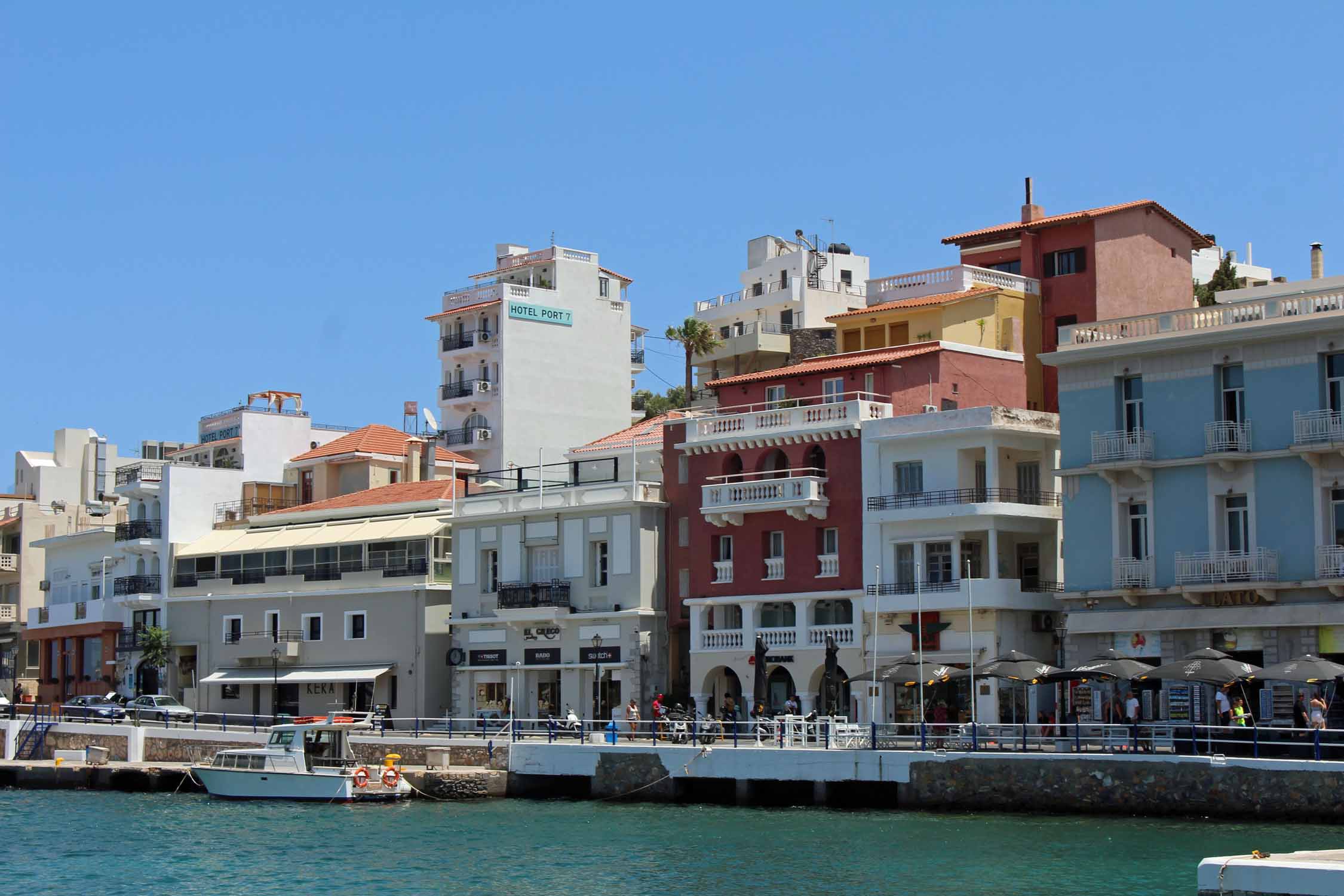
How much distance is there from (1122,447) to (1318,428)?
5255mm

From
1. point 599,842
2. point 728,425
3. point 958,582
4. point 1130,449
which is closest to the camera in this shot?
point 599,842

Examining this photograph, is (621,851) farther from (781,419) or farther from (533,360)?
(533,360)

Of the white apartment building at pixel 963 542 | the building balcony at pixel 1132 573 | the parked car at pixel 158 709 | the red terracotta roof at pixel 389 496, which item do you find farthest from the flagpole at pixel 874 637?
the parked car at pixel 158 709

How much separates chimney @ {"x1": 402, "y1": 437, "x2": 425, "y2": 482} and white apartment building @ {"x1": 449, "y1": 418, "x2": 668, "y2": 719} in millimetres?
13642

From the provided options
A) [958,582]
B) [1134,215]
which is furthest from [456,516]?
[1134,215]

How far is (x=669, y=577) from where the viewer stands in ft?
207

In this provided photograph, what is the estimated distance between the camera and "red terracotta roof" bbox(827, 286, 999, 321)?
6238 cm

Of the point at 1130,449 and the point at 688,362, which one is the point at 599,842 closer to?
the point at 1130,449

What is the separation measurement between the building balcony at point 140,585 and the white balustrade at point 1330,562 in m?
47.9

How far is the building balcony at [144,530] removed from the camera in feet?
256

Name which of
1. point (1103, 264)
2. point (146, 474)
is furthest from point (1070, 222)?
point (146, 474)

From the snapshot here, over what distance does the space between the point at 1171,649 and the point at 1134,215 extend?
63.9 feet

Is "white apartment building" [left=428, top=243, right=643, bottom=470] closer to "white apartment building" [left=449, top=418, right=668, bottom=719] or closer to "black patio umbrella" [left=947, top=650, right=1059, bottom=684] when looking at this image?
"white apartment building" [left=449, top=418, right=668, bottom=719]

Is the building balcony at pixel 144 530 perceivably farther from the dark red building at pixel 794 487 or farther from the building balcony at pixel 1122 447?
the building balcony at pixel 1122 447
